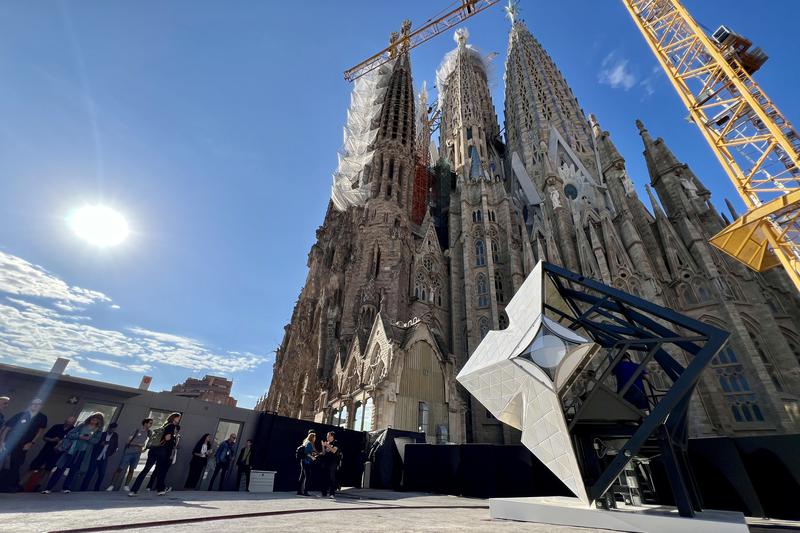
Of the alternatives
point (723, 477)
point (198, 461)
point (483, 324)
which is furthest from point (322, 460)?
point (483, 324)

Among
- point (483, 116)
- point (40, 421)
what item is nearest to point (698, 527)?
point (40, 421)

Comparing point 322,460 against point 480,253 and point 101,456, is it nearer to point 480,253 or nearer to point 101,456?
point 101,456

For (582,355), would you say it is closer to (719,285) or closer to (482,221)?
(719,285)

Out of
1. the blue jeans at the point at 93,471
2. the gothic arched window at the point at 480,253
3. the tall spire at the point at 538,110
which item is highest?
the tall spire at the point at 538,110

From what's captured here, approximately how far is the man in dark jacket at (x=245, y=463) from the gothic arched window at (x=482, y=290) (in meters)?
19.4

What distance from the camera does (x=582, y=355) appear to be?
675cm

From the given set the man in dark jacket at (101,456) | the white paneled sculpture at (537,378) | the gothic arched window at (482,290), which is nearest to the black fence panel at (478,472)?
the white paneled sculpture at (537,378)

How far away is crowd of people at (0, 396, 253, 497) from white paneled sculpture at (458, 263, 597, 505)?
7.05 meters

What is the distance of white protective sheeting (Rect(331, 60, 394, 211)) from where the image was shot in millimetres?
35031

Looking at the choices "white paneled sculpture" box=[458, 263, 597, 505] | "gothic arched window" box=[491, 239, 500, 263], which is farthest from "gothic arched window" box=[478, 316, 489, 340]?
"white paneled sculpture" box=[458, 263, 597, 505]

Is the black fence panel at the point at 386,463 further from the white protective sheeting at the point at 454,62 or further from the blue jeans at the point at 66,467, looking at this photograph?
the white protective sheeting at the point at 454,62

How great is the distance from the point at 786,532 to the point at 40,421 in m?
13.9

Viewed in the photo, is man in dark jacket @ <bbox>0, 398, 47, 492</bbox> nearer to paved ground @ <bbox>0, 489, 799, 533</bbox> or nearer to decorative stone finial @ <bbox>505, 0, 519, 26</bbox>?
paved ground @ <bbox>0, 489, 799, 533</bbox>

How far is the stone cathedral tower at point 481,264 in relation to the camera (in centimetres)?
1891
